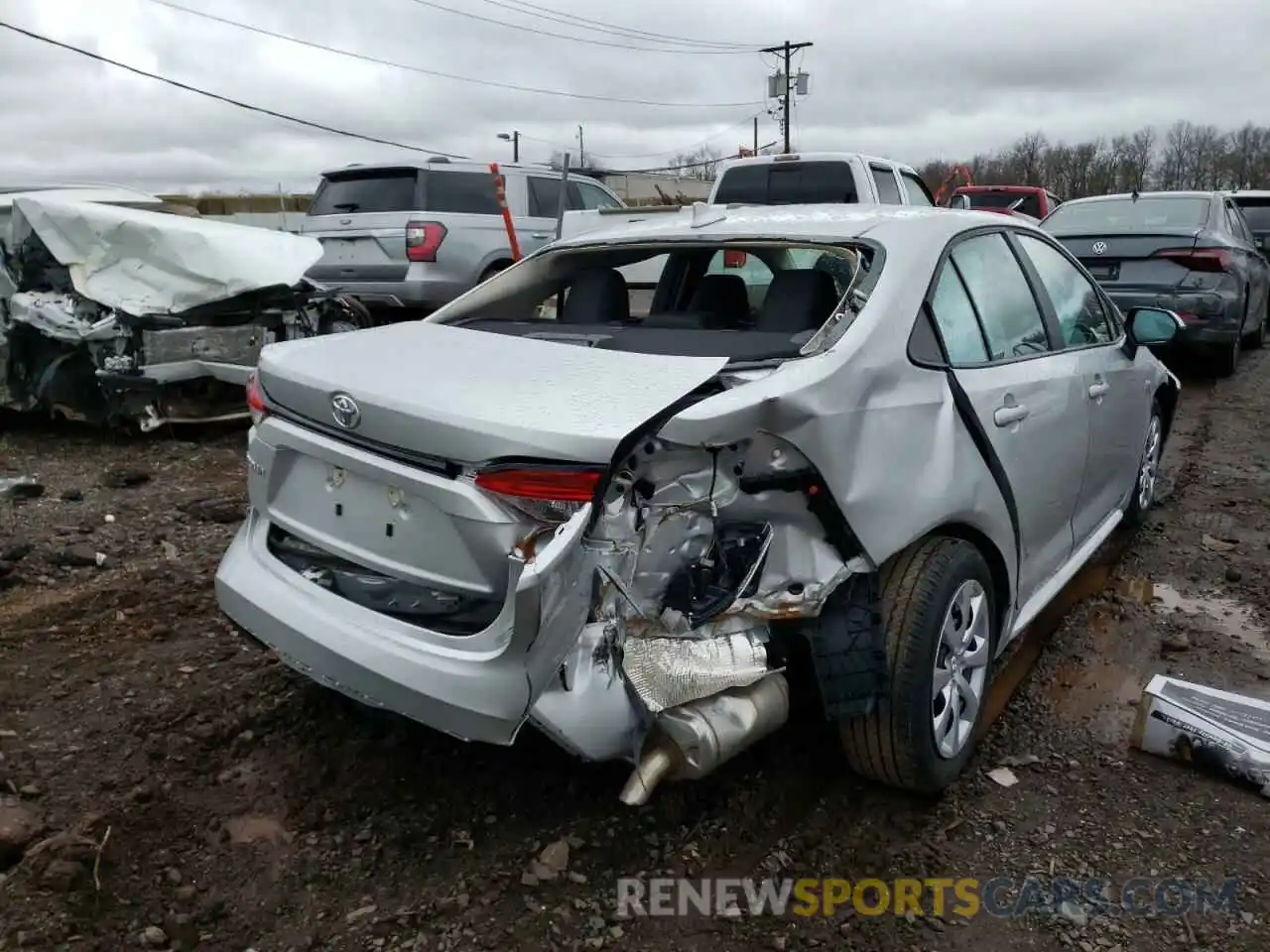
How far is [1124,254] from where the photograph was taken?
7.97 meters

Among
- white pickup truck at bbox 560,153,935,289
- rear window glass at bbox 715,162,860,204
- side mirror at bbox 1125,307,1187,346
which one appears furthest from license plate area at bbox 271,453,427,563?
rear window glass at bbox 715,162,860,204

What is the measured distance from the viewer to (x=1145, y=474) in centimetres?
480

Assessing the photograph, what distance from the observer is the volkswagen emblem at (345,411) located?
2395 millimetres

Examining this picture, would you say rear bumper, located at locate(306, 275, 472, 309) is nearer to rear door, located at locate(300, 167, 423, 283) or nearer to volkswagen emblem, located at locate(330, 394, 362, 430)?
rear door, located at locate(300, 167, 423, 283)

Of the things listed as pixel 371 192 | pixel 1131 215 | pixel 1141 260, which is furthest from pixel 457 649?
pixel 1131 215

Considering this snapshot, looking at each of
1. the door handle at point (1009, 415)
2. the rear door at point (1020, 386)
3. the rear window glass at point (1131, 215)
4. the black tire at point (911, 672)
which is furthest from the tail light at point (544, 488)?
the rear window glass at point (1131, 215)

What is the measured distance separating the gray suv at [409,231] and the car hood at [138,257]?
88.8 inches

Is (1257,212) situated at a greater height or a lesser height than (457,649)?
greater

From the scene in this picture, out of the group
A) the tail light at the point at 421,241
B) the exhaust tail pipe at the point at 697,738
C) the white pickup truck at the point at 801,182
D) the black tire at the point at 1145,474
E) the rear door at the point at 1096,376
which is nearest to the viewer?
the exhaust tail pipe at the point at 697,738

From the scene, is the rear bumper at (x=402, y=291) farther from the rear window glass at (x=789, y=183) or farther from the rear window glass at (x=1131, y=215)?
the rear window glass at (x=1131, y=215)

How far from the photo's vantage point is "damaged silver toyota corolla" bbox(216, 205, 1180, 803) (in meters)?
2.16

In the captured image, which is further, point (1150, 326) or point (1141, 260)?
point (1141, 260)

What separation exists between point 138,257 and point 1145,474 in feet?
20.4

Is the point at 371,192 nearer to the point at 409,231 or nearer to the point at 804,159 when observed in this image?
the point at 409,231
